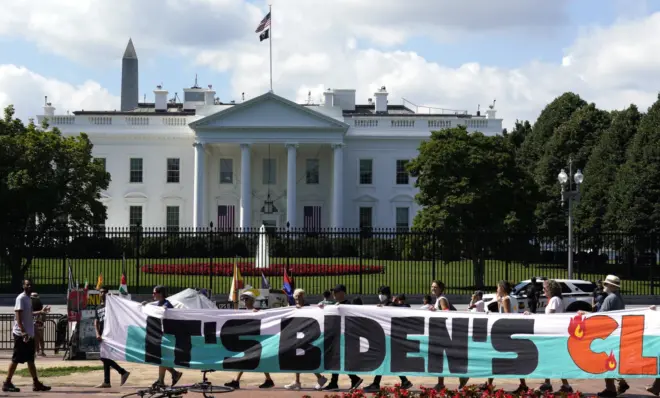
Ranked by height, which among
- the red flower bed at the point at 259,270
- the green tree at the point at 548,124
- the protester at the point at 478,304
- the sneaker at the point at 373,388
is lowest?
the sneaker at the point at 373,388

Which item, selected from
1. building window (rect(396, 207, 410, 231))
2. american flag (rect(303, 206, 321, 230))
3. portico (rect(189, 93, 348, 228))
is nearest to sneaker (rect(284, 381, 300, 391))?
portico (rect(189, 93, 348, 228))

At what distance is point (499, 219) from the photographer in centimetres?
4516

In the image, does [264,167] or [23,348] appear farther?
[264,167]

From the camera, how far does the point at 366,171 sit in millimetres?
75625

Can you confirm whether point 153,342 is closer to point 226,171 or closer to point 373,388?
point 373,388

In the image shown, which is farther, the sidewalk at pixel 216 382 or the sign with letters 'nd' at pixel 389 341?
the sidewalk at pixel 216 382

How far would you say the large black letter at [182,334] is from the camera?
1491 cm

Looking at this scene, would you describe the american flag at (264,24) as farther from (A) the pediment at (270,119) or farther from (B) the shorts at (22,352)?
(B) the shorts at (22,352)

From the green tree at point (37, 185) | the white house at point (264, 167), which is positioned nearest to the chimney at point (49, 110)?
the white house at point (264, 167)

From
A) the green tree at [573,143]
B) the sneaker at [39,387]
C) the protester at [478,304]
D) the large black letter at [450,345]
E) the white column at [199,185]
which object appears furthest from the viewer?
the white column at [199,185]

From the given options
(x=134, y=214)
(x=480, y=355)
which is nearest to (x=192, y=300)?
(x=480, y=355)

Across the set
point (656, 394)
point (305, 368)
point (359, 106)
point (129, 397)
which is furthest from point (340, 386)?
point (359, 106)

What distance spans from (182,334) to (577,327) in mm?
5390

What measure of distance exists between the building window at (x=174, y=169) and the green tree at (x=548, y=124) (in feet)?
77.2
